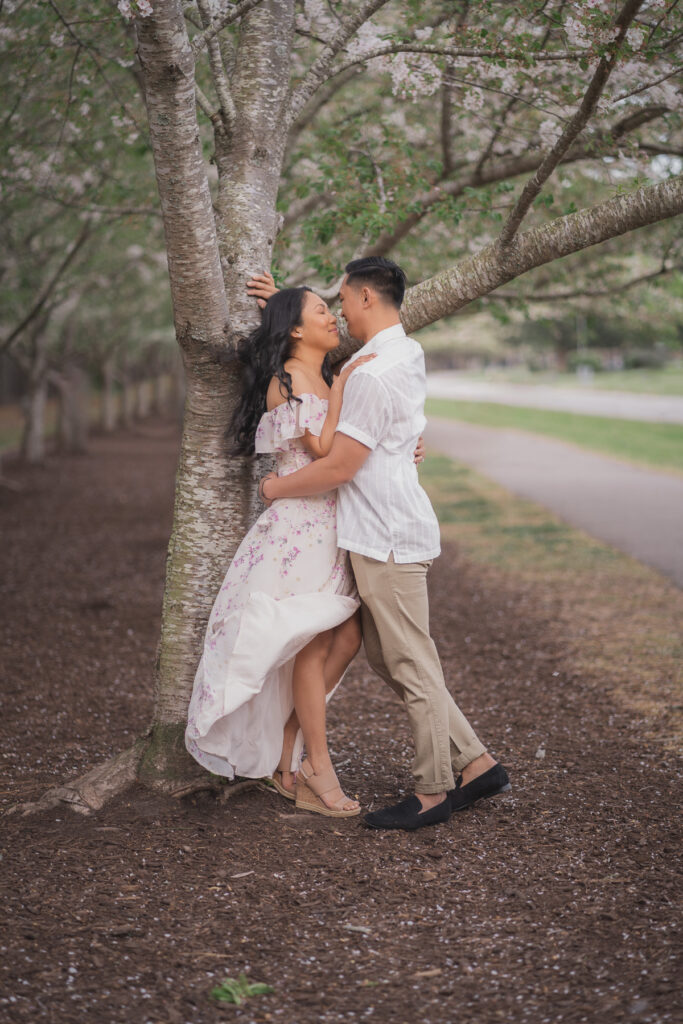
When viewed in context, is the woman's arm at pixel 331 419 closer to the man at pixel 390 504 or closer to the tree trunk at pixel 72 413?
the man at pixel 390 504

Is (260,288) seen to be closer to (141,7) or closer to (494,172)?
(141,7)

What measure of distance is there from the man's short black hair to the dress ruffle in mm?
453

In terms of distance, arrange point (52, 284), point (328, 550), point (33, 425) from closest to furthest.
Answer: point (328, 550)
point (52, 284)
point (33, 425)

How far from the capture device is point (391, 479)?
11.7 feet

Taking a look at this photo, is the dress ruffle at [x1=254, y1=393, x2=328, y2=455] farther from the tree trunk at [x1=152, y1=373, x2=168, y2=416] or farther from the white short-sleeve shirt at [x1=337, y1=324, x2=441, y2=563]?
the tree trunk at [x1=152, y1=373, x2=168, y2=416]

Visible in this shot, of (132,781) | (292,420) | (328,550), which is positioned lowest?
(132,781)

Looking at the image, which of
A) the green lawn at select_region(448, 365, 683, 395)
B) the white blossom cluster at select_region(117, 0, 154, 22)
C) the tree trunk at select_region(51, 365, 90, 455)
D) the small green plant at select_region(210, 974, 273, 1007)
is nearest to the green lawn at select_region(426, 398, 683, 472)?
the green lawn at select_region(448, 365, 683, 395)

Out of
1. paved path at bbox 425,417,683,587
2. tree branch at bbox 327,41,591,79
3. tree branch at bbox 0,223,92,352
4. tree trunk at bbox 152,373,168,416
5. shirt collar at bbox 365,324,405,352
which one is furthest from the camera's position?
tree trunk at bbox 152,373,168,416

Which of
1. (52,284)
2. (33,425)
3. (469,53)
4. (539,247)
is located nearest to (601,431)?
(33,425)

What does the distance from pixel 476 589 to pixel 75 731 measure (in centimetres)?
454

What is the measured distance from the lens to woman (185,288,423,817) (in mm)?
3535

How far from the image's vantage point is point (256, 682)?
351 cm

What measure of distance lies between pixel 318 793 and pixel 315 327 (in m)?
1.82

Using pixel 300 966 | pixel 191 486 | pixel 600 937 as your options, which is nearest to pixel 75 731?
pixel 191 486
